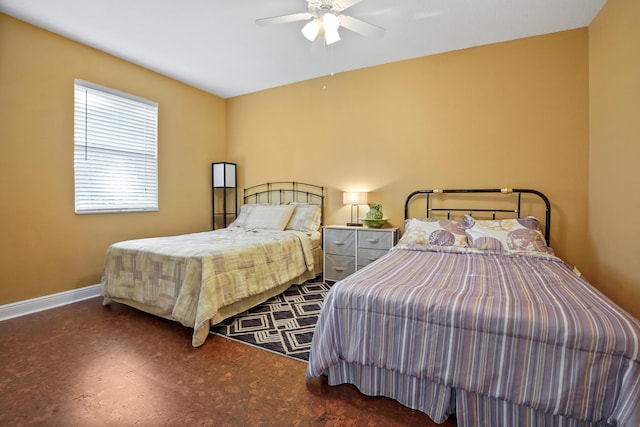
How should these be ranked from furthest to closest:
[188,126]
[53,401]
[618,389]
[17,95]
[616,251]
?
[188,126], [17,95], [616,251], [53,401], [618,389]

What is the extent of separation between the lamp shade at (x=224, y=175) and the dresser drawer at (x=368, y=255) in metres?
2.29

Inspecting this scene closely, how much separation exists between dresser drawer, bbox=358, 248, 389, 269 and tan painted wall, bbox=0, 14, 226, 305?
267 centimetres

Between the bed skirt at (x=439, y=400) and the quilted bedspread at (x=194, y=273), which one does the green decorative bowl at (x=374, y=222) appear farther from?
the bed skirt at (x=439, y=400)

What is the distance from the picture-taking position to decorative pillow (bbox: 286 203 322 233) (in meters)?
3.86

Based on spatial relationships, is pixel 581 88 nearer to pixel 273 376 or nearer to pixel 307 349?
pixel 307 349

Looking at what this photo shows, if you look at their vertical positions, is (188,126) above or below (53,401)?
above

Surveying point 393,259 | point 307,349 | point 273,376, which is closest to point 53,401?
point 273,376

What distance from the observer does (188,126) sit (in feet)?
13.9

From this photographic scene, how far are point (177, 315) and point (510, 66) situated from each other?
12.7 ft

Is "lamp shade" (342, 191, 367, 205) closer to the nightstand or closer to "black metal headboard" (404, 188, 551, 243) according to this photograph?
Result: the nightstand

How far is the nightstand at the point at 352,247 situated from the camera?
3361 millimetres

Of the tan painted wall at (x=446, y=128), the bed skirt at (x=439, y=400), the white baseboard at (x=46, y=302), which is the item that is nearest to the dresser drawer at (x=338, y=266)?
the tan painted wall at (x=446, y=128)

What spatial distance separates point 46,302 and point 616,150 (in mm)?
5094

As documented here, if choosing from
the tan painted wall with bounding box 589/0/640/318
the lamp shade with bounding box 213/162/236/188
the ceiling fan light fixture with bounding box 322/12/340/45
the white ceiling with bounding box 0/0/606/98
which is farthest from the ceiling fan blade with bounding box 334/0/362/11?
the lamp shade with bounding box 213/162/236/188
